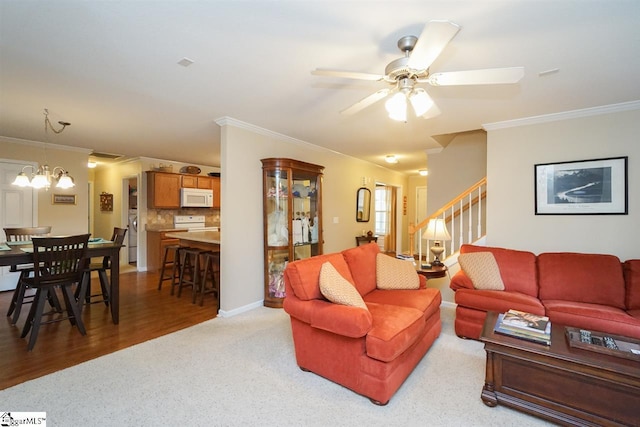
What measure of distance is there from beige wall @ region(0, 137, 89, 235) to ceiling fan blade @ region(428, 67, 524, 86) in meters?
6.03

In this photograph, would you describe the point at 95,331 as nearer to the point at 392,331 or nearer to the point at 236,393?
the point at 236,393

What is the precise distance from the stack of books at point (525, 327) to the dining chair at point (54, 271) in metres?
3.78

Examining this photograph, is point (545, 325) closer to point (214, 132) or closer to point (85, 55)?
point (85, 55)

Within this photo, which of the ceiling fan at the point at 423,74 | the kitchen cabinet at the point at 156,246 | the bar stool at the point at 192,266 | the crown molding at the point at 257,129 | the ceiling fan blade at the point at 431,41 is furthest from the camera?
the kitchen cabinet at the point at 156,246

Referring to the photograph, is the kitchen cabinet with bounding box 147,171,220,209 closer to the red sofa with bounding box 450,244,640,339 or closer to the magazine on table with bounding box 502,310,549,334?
the red sofa with bounding box 450,244,640,339

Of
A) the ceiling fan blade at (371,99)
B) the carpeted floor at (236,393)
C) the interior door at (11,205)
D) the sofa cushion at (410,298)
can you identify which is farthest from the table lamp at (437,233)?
the interior door at (11,205)

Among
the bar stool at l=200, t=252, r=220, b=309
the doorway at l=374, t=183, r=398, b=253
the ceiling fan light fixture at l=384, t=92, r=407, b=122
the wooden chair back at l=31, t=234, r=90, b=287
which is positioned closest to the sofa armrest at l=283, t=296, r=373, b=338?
the ceiling fan light fixture at l=384, t=92, r=407, b=122

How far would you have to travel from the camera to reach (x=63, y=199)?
5070mm

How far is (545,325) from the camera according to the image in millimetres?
2031

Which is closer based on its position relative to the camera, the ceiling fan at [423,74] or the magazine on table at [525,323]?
the ceiling fan at [423,74]

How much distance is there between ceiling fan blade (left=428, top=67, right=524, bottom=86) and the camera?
5.23ft

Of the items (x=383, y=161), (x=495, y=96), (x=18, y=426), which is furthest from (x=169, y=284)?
(x=495, y=96)

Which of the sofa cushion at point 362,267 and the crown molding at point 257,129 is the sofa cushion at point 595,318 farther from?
the crown molding at point 257,129

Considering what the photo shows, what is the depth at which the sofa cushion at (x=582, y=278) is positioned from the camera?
2.67 meters
